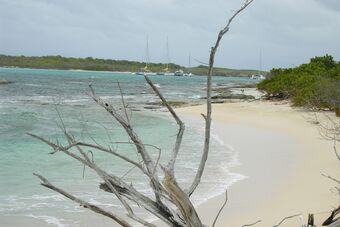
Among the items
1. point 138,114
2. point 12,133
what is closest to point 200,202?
point 12,133

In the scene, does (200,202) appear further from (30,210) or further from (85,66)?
(85,66)

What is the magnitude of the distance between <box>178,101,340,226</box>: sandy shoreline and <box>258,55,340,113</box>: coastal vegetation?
2.73 metres

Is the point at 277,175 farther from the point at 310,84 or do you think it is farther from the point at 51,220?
the point at 310,84

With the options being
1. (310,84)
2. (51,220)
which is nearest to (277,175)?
(51,220)

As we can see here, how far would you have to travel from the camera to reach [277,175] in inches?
426

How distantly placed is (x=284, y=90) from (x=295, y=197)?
2799 centimetres

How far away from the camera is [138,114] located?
1108 inches

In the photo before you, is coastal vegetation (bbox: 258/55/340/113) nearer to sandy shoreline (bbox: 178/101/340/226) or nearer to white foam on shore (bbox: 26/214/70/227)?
sandy shoreline (bbox: 178/101/340/226)

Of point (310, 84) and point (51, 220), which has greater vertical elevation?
point (310, 84)

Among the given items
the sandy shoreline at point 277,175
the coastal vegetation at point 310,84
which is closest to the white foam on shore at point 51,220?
the sandy shoreline at point 277,175

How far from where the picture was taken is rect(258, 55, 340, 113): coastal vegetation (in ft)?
78.7

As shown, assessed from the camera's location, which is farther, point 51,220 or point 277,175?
point 277,175

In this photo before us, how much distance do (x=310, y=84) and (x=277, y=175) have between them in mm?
20527

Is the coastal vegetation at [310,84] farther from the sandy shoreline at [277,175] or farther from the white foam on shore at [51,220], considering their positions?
the white foam on shore at [51,220]
